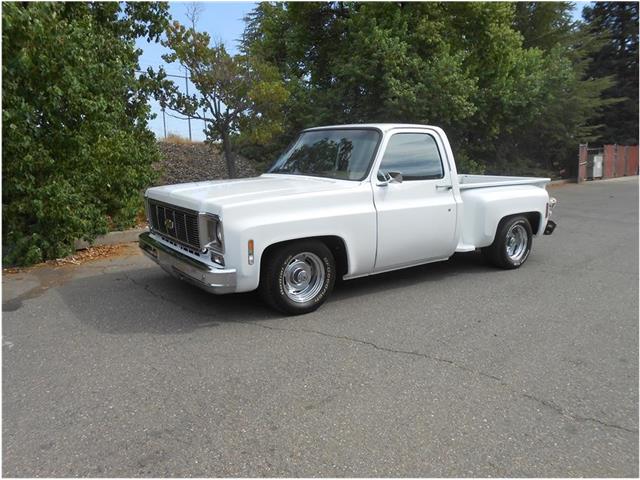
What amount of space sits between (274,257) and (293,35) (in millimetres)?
11525

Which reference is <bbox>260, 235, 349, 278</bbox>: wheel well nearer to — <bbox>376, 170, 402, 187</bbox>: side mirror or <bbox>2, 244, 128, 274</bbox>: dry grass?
<bbox>376, 170, 402, 187</bbox>: side mirror

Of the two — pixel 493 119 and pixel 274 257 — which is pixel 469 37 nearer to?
pixel 493 119

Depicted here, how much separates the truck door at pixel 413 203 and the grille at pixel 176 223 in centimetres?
178

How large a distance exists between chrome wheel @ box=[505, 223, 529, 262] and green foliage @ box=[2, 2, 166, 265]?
18.5ft

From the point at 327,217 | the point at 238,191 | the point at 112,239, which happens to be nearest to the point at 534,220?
the point at 327,217

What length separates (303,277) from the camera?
487cm

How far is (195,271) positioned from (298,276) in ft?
3.15

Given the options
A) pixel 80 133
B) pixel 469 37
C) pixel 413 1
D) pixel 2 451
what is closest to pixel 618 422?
pixel 2 451

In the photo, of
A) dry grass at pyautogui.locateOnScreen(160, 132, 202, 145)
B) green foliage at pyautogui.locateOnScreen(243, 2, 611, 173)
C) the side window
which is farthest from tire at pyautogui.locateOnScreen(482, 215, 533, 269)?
dry grass at pyautogui.locateOnScreen(160, 132, 202, 145)

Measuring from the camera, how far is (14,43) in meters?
6.01

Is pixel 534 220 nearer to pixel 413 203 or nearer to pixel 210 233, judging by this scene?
pixel 413 203

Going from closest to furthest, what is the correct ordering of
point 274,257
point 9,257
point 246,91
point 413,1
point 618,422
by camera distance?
point 618,422
point 274,257
point 9,257
point 246,91
point 413,1

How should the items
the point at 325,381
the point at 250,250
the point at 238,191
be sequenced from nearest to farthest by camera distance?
the point at 325,381 < the point at 250,250 < the point at 238,191

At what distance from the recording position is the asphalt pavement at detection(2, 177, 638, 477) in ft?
8.94
